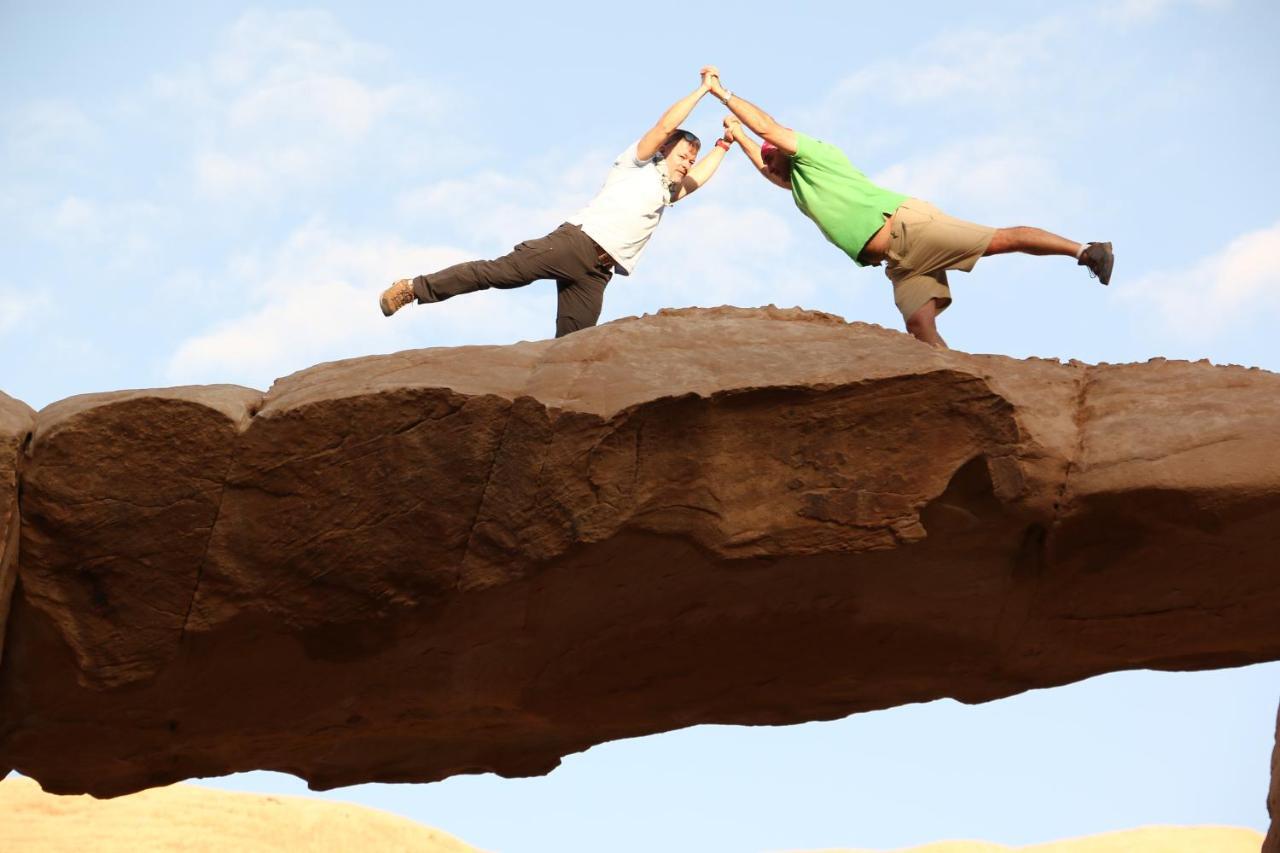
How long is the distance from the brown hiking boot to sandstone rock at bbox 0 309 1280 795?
3.56 feet

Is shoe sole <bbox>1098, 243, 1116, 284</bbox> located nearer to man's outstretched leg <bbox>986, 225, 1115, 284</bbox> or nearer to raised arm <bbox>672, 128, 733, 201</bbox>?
man's outstretched leg <bbox>986, 225, 1115, 284</bbox>

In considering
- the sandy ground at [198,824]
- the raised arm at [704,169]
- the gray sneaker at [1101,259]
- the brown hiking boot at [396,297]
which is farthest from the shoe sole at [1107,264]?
the sandy ground at [198,824]

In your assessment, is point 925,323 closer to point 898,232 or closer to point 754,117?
point 898,232

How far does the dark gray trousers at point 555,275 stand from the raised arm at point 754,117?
116 cm

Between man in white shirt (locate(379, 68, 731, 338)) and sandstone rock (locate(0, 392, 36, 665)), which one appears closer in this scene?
sandstone rock (locate(0, 392, 36, 665))

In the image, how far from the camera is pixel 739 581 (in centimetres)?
834

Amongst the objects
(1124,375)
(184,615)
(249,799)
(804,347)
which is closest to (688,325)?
(804,347)

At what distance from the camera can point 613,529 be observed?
787cm

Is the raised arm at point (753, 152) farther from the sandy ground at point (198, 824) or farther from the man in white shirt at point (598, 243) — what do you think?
the sandy ground at point (198, 824)

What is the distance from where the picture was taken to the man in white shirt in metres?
9.38

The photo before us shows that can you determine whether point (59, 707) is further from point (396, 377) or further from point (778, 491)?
point (778, 491)

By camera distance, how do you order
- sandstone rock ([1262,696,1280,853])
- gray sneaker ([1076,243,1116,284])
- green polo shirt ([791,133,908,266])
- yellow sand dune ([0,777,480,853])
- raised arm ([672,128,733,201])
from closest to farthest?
gray sneaker ([1076,243,1116,284]), green polo shirt ([791,133,908,266]), sandstone rock ([1262,696,1280,853]), raised arm ([672,128,733,201]), yellow sand dune ([0,777,480,853])

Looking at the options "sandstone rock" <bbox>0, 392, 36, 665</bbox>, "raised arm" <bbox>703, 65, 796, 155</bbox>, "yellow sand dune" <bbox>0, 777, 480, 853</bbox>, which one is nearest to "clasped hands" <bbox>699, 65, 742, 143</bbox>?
"raised arm" <bbox>703, 65, 796, 155</bbox>

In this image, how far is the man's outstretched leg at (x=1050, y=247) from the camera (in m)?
9.05
